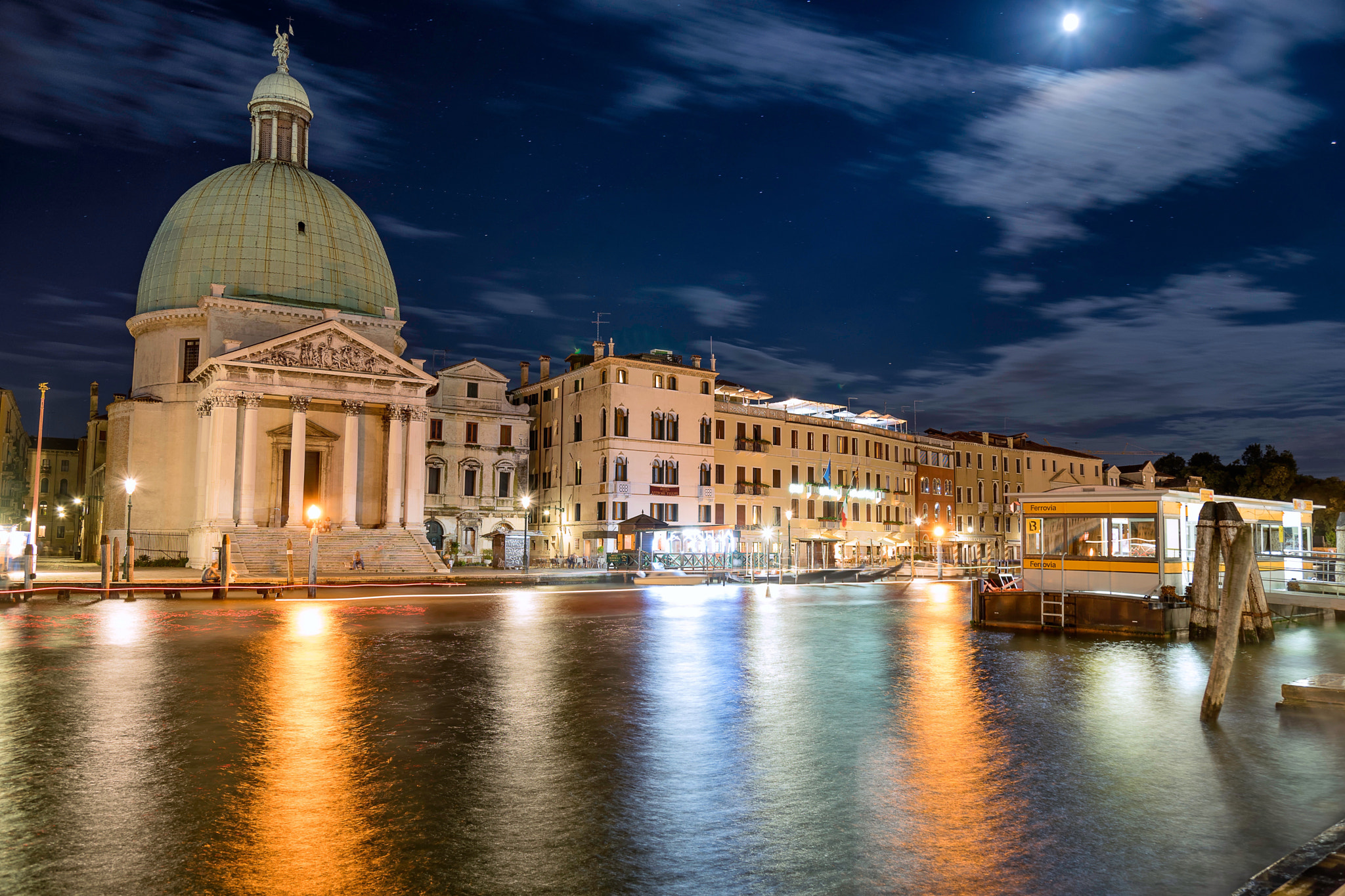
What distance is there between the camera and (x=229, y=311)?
50375 mm

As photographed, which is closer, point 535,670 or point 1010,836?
point 1010,836

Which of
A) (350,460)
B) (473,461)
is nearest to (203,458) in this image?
(350,460)

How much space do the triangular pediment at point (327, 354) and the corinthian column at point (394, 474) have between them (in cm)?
209

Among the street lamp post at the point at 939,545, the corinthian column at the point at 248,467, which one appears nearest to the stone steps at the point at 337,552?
the corinthian column at the point at 248,467

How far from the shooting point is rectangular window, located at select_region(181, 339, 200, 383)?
171 feet

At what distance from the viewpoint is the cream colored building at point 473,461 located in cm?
5844

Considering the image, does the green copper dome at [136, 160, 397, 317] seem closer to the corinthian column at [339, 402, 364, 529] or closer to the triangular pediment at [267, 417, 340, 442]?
the triangular pediment at [267, 417, 340, 442]

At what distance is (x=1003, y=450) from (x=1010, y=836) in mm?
83887

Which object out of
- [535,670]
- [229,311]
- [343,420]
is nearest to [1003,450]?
[343,420]

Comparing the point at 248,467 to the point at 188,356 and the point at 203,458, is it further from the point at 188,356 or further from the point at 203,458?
the point at 188,356

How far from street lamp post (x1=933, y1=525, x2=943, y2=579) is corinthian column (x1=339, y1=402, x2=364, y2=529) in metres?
28.9

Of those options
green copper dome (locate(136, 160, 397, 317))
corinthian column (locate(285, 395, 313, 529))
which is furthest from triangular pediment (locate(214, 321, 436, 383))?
green copper dome (locate(136, 160, 397, 317))

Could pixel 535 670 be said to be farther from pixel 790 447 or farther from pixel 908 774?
pixel 790 447

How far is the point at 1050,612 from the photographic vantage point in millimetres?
22391
